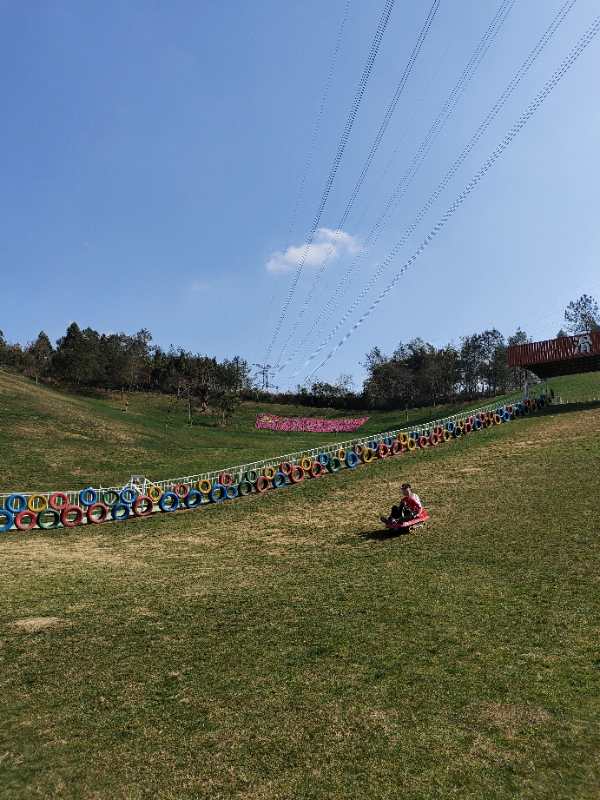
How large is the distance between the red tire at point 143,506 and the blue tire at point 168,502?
1.50 ft

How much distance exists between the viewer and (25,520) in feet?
76.8

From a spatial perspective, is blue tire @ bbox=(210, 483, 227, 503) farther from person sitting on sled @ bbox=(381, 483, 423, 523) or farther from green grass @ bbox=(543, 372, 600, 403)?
green grass @ bbox=(543, 372, 600, 403)

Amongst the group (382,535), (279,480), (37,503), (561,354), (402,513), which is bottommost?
(382,535)

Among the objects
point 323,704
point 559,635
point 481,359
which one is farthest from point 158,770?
point 481,359

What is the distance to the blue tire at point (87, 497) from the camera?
25.3 meters

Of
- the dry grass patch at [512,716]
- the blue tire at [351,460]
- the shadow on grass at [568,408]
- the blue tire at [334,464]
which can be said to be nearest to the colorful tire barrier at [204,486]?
the blue tire at [334,464]

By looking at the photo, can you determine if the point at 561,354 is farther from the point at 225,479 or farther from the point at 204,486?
the point at 204,486

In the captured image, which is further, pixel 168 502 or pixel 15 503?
pixel 168 502

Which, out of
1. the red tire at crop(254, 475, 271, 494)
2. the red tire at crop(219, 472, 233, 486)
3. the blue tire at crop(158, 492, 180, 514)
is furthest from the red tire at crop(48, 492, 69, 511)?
the red tire at crop(254, 475, 271, 494)

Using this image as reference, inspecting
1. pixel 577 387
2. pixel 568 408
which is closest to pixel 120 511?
pixel 568 408

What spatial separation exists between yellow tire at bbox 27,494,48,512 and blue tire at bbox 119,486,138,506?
3.12 m

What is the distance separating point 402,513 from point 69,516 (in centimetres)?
1515

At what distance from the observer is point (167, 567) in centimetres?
1614

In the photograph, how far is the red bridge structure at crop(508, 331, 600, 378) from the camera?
44.2 metres
